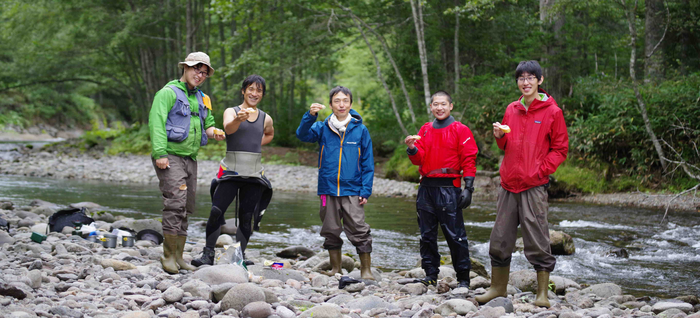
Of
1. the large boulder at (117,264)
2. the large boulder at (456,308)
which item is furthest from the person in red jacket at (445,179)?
the large boulder at (117,264)

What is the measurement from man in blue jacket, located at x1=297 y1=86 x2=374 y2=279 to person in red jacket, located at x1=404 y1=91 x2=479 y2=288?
0.50m

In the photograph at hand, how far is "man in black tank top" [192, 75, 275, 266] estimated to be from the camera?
16.4 ft

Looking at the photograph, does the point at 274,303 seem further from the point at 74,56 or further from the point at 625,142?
the point at 74,56

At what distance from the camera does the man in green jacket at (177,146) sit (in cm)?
466

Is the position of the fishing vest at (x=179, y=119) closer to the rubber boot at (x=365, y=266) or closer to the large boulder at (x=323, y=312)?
the rubber boot at (x=365, y=266)

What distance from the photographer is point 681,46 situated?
51.6 ft

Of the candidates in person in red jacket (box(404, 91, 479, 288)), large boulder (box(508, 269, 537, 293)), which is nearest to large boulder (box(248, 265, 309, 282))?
person in red jacket (box(404, 91, 479, 288))

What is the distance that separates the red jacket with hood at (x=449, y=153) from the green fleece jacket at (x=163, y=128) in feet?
6.30

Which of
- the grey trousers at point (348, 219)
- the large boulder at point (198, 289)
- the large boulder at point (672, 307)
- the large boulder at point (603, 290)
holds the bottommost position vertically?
the large boulder at point (603, 290)

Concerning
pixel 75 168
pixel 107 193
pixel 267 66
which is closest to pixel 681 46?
pixel 267 66

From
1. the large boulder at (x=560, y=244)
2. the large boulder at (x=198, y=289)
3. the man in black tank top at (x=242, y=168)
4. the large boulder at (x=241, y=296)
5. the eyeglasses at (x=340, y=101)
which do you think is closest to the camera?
the large boulder at (x=241, y=296)

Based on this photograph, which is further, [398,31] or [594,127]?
[398,31]

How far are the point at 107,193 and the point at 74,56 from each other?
16125mm

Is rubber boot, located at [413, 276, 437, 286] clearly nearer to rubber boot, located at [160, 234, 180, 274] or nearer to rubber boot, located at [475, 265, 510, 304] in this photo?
rubber boot, located at [475, 265, 510, 304]
